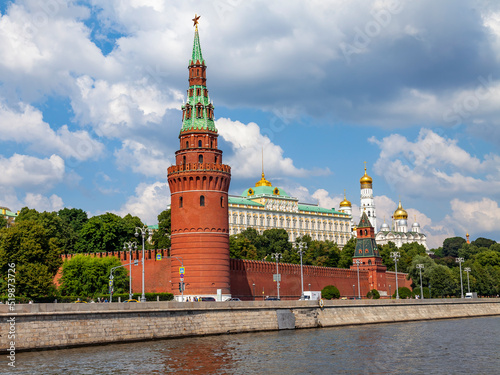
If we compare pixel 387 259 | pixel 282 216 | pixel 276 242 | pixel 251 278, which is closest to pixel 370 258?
pixel 387 259

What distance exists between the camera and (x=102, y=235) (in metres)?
88.1

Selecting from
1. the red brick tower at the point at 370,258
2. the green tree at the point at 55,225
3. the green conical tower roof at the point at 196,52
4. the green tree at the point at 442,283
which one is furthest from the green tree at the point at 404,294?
the green conical tower roof at the point at 196,52

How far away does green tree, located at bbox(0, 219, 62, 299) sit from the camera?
6341 centimetres

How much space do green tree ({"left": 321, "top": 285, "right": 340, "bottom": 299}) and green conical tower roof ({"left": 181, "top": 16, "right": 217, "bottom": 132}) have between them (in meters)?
32.5

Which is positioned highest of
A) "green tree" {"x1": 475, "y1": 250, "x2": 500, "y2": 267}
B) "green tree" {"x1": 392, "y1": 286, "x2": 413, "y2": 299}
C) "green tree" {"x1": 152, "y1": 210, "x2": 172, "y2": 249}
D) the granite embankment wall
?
"green tree" {"x1": 152, "y1": 210, "x2": 172, "y2": 249}

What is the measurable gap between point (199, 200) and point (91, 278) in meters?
15.0

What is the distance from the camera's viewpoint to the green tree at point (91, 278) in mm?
72500

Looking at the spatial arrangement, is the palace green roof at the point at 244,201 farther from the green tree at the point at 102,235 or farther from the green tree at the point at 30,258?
the green tree at the point at 30,258

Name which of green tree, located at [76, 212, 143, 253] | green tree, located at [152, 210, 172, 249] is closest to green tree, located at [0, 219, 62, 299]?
green tree, located at [76, 212, 143, 253]

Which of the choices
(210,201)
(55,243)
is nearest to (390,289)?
A: (210,201)

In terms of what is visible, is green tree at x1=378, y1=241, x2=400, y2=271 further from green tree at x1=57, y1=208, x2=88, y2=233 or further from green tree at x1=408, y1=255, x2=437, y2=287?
green tree at x1=57, y1=208, x2=88, y2=233

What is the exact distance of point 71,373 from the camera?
3184cm

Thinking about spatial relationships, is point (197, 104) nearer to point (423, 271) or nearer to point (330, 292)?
point (330, 292)

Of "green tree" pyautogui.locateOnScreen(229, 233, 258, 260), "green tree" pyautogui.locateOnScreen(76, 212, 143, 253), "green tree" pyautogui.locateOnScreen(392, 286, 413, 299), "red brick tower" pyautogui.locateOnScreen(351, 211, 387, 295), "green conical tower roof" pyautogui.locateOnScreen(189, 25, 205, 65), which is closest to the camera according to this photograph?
"green conical tower roof" pyautogui.locateOnScreen(189, 25, 205, 65)
